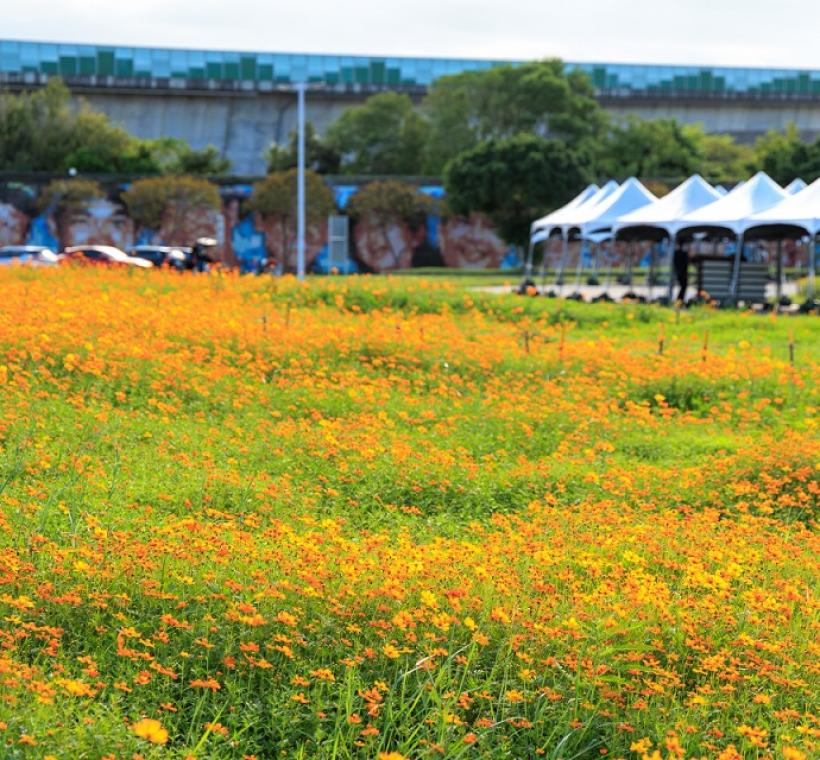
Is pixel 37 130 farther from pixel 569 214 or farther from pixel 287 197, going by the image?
pixel 569 214

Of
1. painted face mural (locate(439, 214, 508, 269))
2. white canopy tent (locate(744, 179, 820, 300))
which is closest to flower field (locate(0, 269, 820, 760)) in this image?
white canopy tent (locate(744, 179, 820, 300))

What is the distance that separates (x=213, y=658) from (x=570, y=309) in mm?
17030

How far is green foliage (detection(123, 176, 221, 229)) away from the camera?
164ft

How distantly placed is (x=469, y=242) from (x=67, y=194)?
16521 millimetres

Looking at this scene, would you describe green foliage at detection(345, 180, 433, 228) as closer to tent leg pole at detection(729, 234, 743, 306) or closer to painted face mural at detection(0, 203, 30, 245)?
painted face mural at detection(0, 203, 30, 245)

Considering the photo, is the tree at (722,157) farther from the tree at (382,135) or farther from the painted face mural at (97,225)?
the painted face mural at (97,225)

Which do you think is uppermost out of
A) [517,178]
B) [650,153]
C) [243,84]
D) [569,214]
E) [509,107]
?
[243,84]

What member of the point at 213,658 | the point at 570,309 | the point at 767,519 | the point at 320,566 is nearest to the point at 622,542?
the point at 767,519

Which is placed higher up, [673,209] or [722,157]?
[722,157]

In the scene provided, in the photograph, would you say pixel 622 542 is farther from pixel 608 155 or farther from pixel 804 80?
pixel 804 80

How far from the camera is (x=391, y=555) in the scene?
253 inches

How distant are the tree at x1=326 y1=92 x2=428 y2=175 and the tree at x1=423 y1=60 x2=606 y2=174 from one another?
92 centimetres

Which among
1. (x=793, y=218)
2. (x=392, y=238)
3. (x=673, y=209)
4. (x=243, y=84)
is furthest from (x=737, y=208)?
(x=243, y=84)

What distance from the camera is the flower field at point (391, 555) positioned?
16.8 ft
